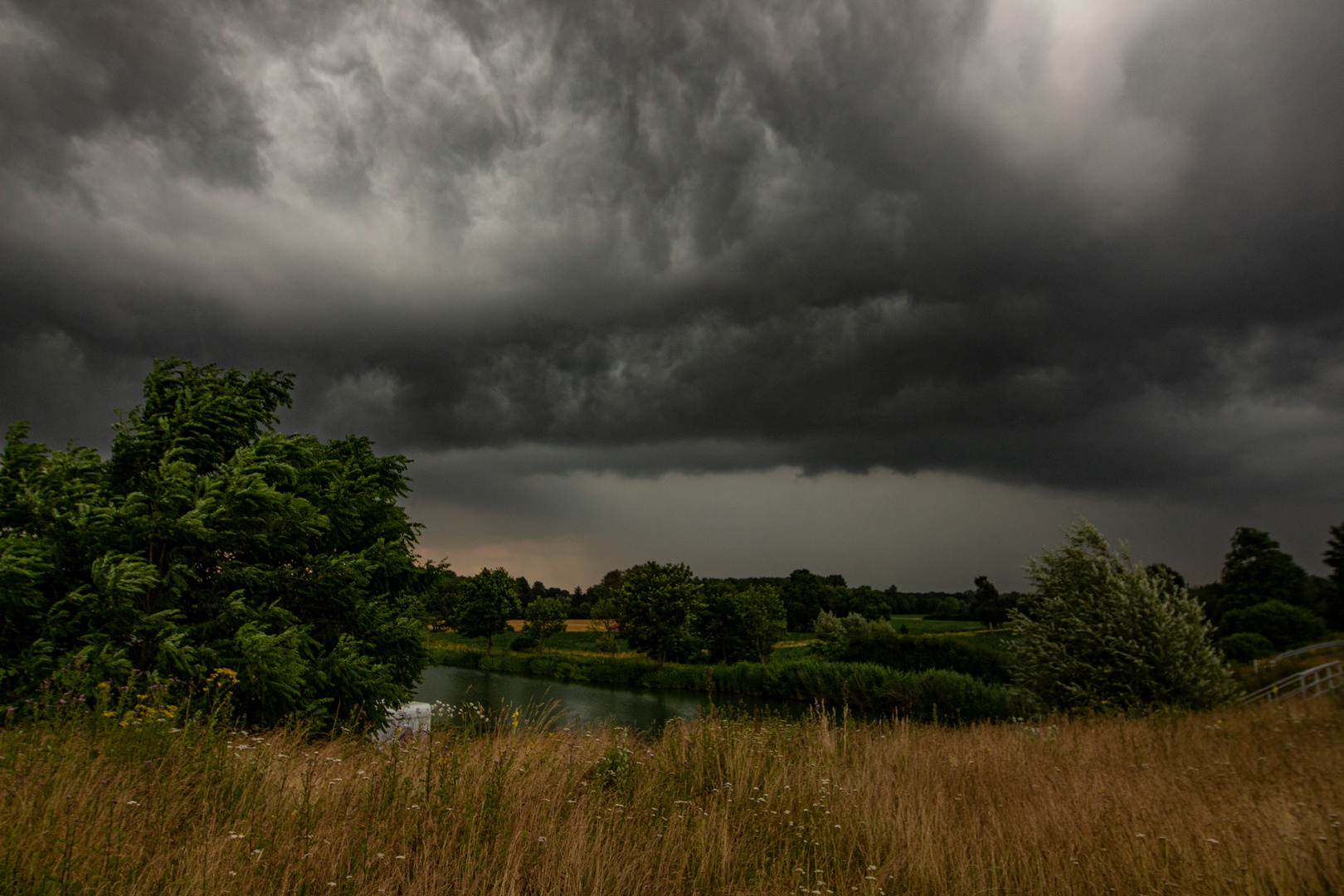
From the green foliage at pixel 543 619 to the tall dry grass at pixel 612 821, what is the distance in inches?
2530

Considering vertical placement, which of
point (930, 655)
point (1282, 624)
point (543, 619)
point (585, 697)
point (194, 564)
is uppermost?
point (194, 564)

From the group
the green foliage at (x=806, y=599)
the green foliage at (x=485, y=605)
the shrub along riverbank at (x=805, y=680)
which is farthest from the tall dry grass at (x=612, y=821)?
the green foliage at (x=806, y=599)

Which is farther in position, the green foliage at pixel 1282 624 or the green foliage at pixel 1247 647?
the green foliage at pixel 1282 624

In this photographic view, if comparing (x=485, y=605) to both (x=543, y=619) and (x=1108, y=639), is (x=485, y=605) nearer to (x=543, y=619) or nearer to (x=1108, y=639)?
(x=543, y=619)

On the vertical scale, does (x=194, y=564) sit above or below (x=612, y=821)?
above

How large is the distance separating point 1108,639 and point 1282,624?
3017 cm

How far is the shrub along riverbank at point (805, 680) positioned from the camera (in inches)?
1195

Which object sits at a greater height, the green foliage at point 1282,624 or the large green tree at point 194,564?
the large green tree at point 194,564

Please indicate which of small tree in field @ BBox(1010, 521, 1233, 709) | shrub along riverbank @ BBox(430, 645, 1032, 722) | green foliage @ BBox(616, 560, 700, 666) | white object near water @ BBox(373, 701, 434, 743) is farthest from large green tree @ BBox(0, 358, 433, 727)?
green foliage @ BBox(616, 560, 700, 666)

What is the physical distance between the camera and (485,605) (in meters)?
67.2

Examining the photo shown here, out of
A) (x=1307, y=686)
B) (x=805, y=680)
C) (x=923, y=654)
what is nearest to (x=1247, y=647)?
(x=923, y=654)

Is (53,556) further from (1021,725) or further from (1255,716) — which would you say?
(1255,716)

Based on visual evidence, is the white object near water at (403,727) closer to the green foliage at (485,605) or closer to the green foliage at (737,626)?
the green foliage at (737,626)

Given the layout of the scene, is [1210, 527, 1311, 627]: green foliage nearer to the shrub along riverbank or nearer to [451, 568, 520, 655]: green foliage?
the shrub along riverbank
